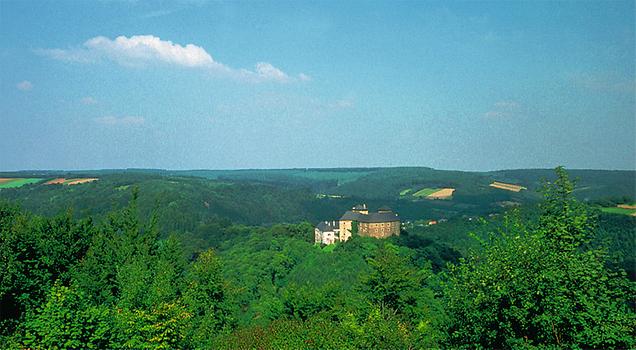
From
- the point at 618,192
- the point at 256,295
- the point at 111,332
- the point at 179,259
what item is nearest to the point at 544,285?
the point at 111,332

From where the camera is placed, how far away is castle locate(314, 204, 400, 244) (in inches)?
4594

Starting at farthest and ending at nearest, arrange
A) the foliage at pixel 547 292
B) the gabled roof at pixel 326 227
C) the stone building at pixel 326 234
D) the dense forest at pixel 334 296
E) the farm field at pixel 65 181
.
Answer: the farm field at pixel 65 181 < the gabled roof at pixel 326 227 < the stone building at pixel 326 234 < the dense forest at pixel 334 296 < the foliage at pixel 547 292

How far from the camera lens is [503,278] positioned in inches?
638

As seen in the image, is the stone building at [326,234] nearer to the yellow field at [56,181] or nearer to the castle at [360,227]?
the castle at [360,227]

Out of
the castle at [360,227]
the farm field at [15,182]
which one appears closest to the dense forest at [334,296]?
the castle at [360,227]

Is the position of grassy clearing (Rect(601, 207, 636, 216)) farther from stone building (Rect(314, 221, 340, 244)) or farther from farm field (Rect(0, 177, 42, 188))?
farm field (Rect(0, 177, 42, 188))

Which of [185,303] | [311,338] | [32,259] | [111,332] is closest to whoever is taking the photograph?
[111,332]

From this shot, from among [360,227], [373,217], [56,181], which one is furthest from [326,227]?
[56,181]

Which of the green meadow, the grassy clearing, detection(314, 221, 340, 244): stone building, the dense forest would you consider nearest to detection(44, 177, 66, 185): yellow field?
the green meadow

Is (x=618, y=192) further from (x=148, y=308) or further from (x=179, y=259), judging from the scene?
(x=148, y=308)

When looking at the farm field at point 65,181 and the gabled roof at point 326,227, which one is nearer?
the gabled roof at point 326,227

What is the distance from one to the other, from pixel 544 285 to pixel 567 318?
1218 millimetres

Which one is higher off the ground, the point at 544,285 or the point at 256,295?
the point at 544,285

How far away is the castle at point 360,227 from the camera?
116688 millimetres
